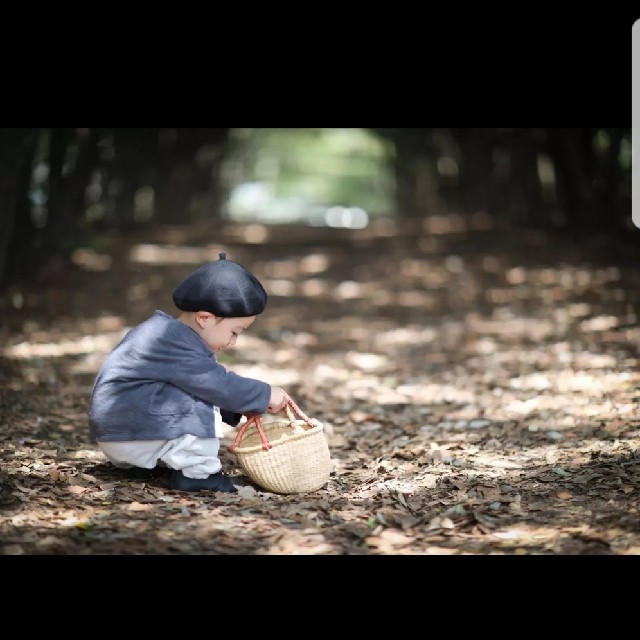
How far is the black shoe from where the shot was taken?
4.82 meters

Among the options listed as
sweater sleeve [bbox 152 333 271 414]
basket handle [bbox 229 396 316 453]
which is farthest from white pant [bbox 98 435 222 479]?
sweater sleeve [bbox 152 333 271 414]

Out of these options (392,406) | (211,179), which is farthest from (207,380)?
(211,179)

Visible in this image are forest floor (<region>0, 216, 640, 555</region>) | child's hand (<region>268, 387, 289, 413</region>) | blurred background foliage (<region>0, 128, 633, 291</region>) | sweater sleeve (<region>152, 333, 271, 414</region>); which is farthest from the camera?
blurred background foliage (<region>0, 128, 633, 291</region>)

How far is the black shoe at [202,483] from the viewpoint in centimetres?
482

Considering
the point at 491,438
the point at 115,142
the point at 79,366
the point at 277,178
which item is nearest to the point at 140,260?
the point at 115,142

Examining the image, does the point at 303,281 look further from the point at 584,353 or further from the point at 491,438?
the point at 491,438

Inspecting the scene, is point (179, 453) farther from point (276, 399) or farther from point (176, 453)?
point (276, 399)

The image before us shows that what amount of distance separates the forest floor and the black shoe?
0.06 metres

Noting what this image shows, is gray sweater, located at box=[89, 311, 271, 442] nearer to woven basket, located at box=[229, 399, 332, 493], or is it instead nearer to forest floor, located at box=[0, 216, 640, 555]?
woven basket, located at box=[229, 399, 332, 493]

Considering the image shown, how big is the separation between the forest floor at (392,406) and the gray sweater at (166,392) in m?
0.35

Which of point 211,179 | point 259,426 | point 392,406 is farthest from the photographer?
point 211,179

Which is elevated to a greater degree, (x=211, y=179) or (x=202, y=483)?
(x=211, y=179)

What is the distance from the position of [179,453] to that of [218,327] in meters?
0.66

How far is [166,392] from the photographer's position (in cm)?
475
